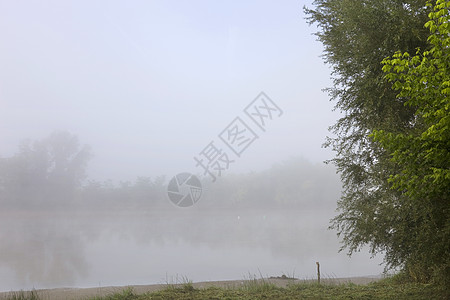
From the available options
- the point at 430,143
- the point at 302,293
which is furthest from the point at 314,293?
the point at 430,143

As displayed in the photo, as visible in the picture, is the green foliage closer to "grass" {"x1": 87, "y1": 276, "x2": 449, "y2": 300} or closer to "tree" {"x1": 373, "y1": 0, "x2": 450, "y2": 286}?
"grass" {"x1": 87, "y1": 276, "x2": 449, "y2": 300}

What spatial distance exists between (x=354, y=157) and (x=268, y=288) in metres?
5.58

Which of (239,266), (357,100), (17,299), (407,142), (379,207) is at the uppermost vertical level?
(357,100)

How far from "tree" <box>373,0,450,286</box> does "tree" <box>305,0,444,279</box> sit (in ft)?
1.52

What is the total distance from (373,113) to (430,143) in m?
4.95

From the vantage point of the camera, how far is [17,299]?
1148cm

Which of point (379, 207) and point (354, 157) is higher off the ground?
point (354, 157)

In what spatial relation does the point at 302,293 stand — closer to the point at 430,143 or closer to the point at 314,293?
the point at 314,293

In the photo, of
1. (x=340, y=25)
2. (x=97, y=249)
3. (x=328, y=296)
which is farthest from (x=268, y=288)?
(x=97, y=249)

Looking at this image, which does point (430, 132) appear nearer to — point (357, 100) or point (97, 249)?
point (357, 100)

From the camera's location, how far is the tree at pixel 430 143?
316 inches

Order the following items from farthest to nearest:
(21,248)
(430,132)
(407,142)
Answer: (21,248), (407,142), (430,132)

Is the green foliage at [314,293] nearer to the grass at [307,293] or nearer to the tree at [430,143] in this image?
the grass at [307,293]

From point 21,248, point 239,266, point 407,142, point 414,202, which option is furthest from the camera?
point 21,248
